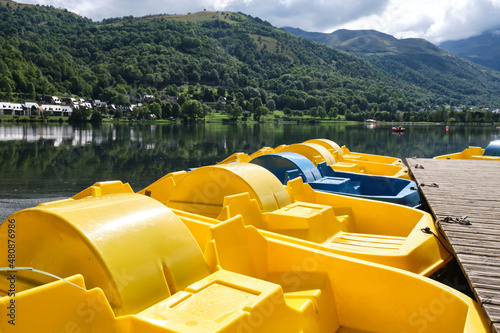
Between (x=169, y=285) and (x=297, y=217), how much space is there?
2716 millimetres

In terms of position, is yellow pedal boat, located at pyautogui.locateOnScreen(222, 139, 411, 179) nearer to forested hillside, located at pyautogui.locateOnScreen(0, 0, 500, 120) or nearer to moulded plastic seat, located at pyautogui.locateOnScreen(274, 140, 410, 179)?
moulded plastic seat, located at pyautogui.locateOnScreen(274, 140, 410, 179)

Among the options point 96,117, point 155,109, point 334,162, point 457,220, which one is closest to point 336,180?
point 334,162

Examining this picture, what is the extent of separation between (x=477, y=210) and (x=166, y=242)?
4981mm

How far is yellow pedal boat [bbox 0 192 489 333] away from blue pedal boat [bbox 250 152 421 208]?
430 centimetres

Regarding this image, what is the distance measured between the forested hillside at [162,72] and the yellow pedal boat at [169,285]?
114 m

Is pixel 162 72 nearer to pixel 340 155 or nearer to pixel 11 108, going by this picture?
pixel 11 108

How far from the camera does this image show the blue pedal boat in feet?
29.1

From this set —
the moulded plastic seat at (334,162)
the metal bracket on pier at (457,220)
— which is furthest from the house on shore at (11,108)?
the metal bracket on pier at (457,220)

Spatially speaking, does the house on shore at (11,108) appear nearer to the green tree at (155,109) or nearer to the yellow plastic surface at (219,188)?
the green tree at (155,109)

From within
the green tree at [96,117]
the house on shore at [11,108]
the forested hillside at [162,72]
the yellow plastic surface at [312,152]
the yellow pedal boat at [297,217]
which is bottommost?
the yellow pedal boat at [297,217]

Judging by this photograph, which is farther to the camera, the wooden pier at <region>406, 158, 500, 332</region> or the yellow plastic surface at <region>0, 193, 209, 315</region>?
the wooden pier at <region>406, 158, 500, 332</region>

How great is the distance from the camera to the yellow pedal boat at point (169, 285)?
2770mm

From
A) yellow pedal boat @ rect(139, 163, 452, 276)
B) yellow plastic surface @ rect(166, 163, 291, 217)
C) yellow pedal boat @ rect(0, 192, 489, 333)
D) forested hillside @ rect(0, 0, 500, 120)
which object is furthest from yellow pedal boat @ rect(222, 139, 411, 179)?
forested hillside @ rect(0, 0, 500, 120)

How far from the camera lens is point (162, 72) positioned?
488ft
